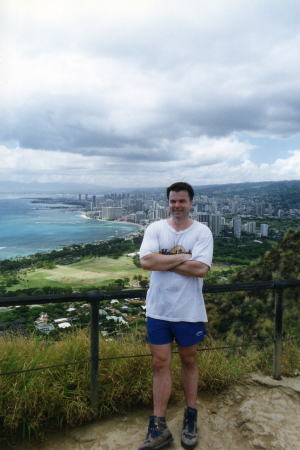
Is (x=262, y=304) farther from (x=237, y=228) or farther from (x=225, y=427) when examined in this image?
(x=237, y=228)

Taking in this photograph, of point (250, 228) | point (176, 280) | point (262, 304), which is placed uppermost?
point (176, 280)

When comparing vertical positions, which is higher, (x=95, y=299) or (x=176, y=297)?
(x=176, y=297)

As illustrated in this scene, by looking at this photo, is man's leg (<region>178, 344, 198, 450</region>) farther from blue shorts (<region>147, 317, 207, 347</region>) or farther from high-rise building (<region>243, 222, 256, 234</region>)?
high-rise building (<region>243, 222, 256, 234</region>)

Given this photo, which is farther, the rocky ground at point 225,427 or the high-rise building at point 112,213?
the high-rise building at point 112,213

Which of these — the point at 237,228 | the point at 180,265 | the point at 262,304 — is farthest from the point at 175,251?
the point at 237,228

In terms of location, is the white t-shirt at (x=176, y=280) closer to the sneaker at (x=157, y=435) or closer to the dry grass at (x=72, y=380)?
the sneaker at (x=157, y=435)

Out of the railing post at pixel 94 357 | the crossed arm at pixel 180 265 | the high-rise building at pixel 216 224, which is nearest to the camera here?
the crossed arm at pixel 180 265

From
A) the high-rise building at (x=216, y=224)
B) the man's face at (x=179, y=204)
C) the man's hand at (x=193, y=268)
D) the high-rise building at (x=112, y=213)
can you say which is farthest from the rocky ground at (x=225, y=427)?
the high-rise building at (x=112, y=213)
